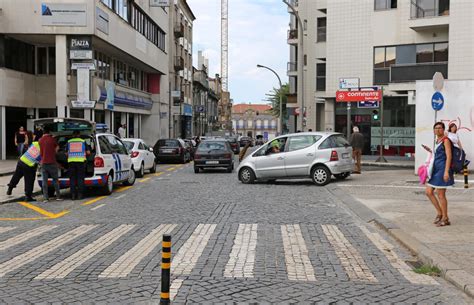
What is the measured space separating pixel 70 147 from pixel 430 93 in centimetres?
1263

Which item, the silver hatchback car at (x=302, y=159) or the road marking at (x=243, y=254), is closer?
the road marking at (x=243, y=254)

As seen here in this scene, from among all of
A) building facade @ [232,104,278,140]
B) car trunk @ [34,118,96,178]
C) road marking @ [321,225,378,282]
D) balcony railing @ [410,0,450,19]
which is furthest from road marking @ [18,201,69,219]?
building facade @ [232,104,278,140]

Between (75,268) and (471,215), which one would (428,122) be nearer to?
(471,215)

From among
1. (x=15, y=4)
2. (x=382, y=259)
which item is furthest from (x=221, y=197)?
(x=15, y=4)

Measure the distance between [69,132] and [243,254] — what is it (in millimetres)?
8579

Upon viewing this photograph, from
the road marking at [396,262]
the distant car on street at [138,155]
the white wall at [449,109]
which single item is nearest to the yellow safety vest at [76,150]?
the distant car on street at [138,155]

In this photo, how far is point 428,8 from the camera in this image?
29.8 m

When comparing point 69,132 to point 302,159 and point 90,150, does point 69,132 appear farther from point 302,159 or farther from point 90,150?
point 302,159

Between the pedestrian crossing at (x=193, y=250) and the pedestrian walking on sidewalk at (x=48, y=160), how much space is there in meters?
3.61

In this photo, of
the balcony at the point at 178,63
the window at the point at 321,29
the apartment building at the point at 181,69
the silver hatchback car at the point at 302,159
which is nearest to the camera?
the silver hatchback car at the point at 302,159

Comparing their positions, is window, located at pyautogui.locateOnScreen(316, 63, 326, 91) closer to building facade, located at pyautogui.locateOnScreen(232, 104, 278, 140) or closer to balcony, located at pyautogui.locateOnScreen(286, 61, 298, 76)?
balcony, located at pyautogui.locateOnScreen(286, 61, 298, 76)

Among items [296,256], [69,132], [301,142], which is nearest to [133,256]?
[296,256]

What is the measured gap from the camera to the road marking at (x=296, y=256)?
20.5 ft

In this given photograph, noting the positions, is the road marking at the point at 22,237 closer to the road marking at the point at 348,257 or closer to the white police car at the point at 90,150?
the white police car at the point at 90,150
